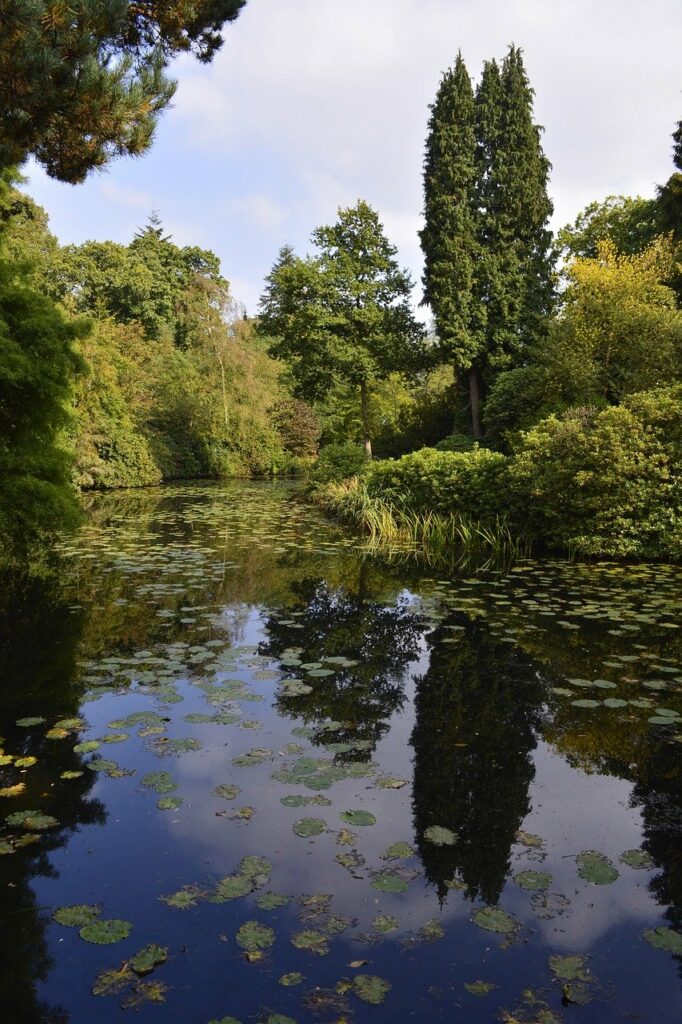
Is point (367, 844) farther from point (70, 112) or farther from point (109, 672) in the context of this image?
point (70, 112)

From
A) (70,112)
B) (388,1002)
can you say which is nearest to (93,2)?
(70,112)

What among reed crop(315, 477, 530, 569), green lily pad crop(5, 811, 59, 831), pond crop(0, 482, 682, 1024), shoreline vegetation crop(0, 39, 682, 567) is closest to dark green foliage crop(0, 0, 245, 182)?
shoreline vegetation crop(0, 39, 682, 567)

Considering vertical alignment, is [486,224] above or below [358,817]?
above

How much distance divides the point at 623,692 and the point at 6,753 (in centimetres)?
365

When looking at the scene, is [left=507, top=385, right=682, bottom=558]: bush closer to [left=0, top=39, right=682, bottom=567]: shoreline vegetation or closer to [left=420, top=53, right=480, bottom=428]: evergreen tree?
[left=0, top=39, right=682, bottom=567]: shoreline vegetation

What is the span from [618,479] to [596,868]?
266 inches

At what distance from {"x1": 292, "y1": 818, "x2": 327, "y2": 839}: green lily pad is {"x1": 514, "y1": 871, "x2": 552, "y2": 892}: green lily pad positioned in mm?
791

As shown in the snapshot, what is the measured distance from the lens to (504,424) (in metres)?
19.2

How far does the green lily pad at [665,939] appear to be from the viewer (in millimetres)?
2096

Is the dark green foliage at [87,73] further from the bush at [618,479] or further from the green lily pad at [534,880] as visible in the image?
the bush at [618,479]

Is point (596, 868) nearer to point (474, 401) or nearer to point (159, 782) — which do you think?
point (159, 782)

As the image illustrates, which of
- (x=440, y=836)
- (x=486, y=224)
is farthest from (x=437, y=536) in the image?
(x=486, y=224)

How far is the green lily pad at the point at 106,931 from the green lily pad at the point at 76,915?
29 mm

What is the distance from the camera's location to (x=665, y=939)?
7.00 feet
